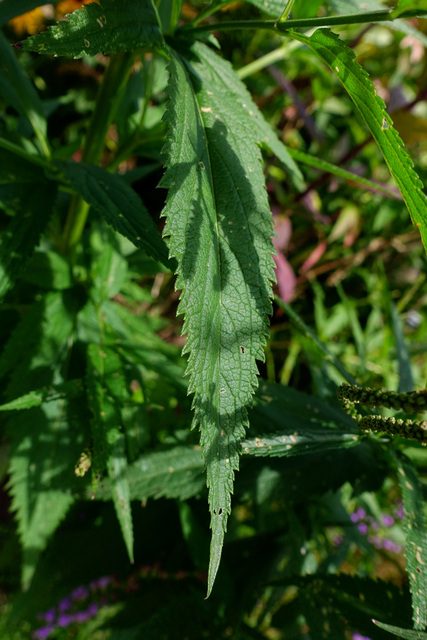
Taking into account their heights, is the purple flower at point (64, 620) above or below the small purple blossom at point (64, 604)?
below

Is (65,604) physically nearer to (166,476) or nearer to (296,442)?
(166,476)

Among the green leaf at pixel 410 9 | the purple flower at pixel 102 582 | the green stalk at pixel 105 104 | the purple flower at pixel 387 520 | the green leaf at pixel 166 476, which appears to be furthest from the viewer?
the purple flower at pixel 387 520

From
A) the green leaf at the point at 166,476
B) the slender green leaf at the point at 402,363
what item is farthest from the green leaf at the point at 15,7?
the slender green leaf at the point at 402,363

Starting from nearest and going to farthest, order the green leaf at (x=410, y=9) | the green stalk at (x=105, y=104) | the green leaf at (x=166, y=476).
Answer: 1. the green leaf at (x=410, y=9)
2. the green stalk at (x=105, y=104)
3. the green leaf at (x=166, y=476)

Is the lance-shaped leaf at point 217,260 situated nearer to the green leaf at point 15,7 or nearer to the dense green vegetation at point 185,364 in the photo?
the dense green vegetation at point 185,364

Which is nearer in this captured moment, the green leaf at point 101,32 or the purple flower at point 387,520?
the green leaf at point 101,32

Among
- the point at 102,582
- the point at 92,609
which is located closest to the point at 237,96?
the point at 102,582

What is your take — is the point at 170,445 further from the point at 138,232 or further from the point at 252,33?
the point at 252,33

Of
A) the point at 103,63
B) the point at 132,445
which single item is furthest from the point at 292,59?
the point at 132,445
